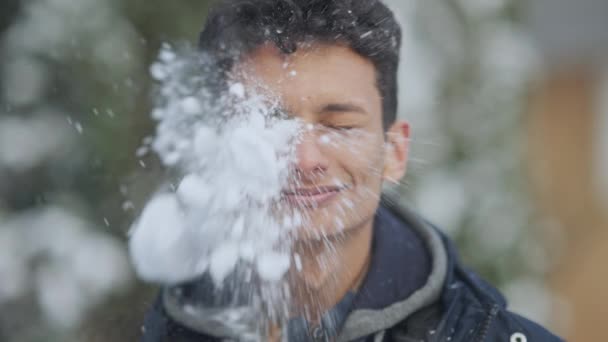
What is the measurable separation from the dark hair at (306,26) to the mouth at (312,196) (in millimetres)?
186

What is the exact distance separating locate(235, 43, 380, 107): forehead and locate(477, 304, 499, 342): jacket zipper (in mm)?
355

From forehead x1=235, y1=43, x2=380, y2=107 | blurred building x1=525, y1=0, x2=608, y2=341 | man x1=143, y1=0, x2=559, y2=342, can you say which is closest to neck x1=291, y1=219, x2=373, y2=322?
man x1=143, y1=0, x2=559, y2=342

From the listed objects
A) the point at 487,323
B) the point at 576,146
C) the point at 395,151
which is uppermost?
the point at 395,151

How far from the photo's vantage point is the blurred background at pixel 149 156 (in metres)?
1.73

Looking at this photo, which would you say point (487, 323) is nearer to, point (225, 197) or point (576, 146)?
point (225, 197)

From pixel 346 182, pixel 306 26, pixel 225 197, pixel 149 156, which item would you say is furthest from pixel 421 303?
pixel 149 156

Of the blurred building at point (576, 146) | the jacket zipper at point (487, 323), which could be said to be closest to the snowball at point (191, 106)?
the jacket zipper at point (487, 323)

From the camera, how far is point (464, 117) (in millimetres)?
2623

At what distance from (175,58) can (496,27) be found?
5.04 feet

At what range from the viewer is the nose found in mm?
1056

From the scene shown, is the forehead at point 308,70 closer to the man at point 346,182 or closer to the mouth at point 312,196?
the man at point 346,182

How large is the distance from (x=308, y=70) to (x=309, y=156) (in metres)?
0.12

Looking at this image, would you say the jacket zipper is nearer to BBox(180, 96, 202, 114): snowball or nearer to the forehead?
the forehead

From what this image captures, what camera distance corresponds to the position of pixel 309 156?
1.06m
